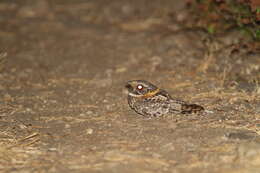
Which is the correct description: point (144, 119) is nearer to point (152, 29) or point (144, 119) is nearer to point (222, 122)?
point (222, 122)

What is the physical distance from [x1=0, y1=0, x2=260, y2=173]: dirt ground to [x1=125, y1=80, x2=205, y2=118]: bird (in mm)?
80

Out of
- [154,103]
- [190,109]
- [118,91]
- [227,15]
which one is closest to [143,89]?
[154,103]

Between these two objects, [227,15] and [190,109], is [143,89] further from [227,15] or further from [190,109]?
[227,15]

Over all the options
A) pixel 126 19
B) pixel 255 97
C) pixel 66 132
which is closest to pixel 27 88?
pixel 66 132

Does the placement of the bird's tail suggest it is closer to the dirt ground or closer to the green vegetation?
the dirt ground

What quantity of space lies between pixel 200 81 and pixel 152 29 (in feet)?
9.85

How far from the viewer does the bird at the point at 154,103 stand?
16.6 feet

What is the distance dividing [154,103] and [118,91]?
116 cm

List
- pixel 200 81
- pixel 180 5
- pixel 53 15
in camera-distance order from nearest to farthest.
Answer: pixel 200 81, pixel 180 5, pixel 53 15

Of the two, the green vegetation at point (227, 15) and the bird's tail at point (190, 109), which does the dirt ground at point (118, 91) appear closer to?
the bird's tail at point (190, 109)

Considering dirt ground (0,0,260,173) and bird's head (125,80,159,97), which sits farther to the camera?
bird's head (125,80,159,97)

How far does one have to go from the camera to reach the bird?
5.05 m

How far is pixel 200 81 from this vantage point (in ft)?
20.5

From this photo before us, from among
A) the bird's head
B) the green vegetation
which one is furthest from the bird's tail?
the green vegetation
